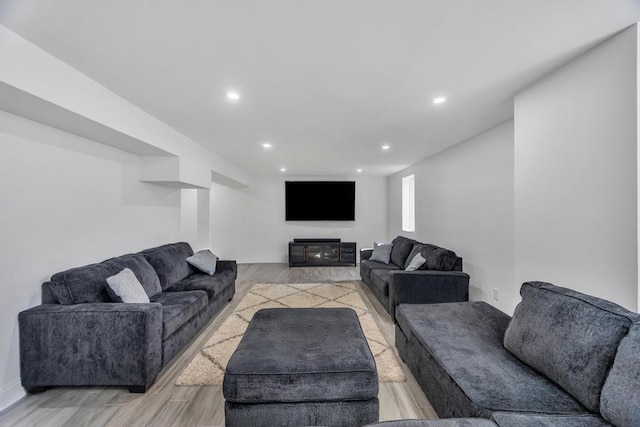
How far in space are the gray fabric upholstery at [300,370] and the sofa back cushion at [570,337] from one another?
2.84ft

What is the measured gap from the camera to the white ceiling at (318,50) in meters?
1.29

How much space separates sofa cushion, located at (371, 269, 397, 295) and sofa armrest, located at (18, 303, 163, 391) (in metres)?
2.63

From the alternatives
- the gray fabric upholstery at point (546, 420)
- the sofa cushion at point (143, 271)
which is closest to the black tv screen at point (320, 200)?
the sofa cushion at point (143, 271)

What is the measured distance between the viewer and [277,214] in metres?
6.88

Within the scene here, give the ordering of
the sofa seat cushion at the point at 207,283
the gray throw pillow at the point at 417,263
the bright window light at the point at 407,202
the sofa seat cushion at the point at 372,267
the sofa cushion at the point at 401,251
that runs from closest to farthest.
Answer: the sofa seat cushion at the point at 207,283
the gray throw pillow at the point at 417,263
the sofa seat cushion at the point at 372,267
the sofa cushion at the point at 401,251
the bright window light at the point at 407,202

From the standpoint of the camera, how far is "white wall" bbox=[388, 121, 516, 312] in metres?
2.90

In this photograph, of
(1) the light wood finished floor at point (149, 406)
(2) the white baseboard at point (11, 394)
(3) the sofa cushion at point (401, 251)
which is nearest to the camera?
(1) the light wood finished floor at point (149, 406)

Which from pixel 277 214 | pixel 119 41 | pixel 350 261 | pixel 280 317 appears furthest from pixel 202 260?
pixel 350 261

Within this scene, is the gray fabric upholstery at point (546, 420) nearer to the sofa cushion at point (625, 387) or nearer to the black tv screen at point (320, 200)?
the sofa cushion at point (625, 387)

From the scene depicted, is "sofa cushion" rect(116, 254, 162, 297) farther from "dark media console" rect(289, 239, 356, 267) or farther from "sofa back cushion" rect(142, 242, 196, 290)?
"dark media console" rect(289, 239, 356, 267)

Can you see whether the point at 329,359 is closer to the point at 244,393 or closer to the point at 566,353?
the point at 244,393

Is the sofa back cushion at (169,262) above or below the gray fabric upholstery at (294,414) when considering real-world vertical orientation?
above

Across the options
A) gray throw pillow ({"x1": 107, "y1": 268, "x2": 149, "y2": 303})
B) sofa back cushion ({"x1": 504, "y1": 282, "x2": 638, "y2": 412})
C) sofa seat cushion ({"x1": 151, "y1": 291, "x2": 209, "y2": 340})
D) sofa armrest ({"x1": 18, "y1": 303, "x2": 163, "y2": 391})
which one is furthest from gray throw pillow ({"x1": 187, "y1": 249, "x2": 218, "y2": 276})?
sofa back cushion ({"x1": 504, "y1": 282, "x2": 638, "y2": 412})

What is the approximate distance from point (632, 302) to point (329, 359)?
167 cm
